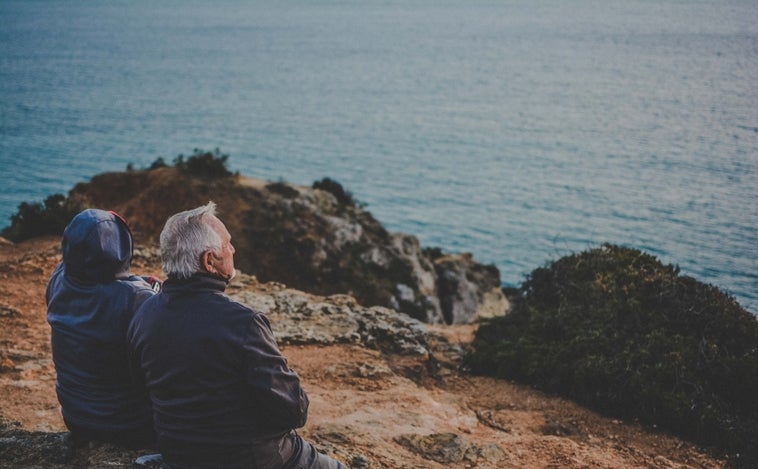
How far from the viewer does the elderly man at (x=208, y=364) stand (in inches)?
145

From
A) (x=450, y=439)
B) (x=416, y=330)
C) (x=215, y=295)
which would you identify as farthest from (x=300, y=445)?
(x=416, y=330)

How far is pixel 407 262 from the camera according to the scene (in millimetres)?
23891

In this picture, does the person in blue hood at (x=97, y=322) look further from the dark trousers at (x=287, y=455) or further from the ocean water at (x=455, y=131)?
the ocean water at (x=455, y=131)

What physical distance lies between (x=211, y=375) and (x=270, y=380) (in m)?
0.36

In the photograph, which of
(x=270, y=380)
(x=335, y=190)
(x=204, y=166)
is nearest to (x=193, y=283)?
(x=270, y=380)

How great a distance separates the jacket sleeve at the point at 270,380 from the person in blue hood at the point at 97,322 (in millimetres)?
1255

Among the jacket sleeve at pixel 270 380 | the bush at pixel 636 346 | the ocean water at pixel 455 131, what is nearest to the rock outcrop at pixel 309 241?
the ocean water at pixel 455 131

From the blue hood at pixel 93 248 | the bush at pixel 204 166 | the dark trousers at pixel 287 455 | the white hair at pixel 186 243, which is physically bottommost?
the bush at pixel 204 166

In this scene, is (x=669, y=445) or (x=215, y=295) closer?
(x=215, y=295)

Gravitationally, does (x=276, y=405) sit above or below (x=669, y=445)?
above

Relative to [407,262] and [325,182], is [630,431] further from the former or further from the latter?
[325,182]

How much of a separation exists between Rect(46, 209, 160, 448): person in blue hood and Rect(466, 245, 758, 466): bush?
7.77 metres

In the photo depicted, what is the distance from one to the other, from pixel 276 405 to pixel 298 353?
705cm

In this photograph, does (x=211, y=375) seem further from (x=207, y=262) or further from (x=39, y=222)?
(x=39, y=222)
